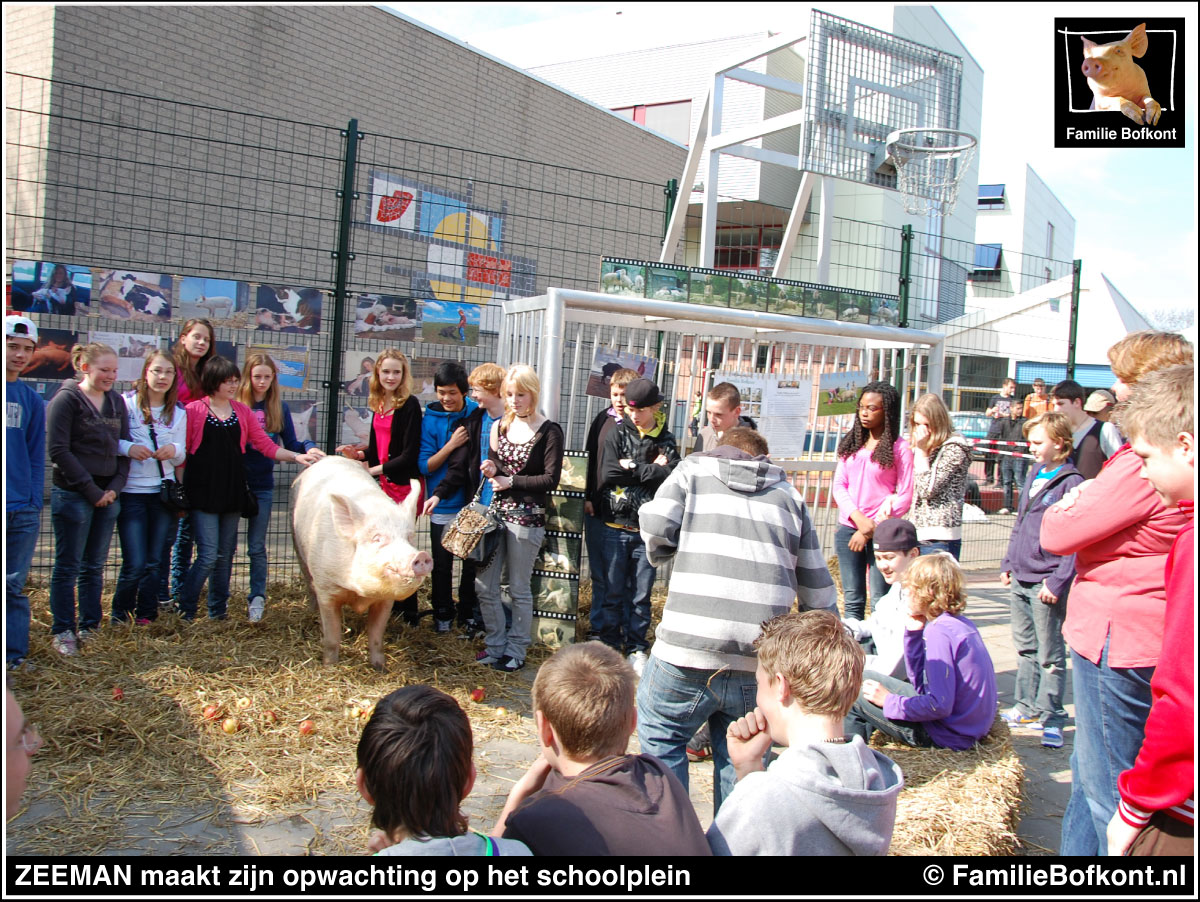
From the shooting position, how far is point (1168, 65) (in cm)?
367

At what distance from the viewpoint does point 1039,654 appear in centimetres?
504

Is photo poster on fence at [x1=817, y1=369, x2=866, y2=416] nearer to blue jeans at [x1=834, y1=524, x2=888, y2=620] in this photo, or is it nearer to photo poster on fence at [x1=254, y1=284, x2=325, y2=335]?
blue jeans at [x1=834, y1=524, x2=888, y2=620]

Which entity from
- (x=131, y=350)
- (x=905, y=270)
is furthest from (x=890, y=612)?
(x=131, y=350)

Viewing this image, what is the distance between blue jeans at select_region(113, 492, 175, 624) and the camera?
17.6 ft

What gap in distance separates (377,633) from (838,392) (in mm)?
4490

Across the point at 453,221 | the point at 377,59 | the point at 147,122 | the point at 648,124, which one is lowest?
the point at 453,221

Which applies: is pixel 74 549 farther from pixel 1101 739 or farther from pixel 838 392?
pixel 838 392

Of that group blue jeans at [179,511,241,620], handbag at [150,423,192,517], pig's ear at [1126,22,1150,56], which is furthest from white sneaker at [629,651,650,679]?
pig's ear at [1126,22,1150,56]

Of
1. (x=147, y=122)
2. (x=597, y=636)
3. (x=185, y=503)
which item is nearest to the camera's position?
(x=185, y=503)

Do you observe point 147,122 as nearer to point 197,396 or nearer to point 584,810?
point 197,396

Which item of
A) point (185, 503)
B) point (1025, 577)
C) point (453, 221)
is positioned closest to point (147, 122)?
point (453, 221)

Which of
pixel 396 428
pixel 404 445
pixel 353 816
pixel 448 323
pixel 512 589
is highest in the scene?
pixel 448 323

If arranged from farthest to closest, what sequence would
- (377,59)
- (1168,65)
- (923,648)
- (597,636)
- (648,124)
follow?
1. (648,124)
2. (377,59)
3. (597,636)
4. (923,648)
5. (1168,65)

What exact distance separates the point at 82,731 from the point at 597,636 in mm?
3012
